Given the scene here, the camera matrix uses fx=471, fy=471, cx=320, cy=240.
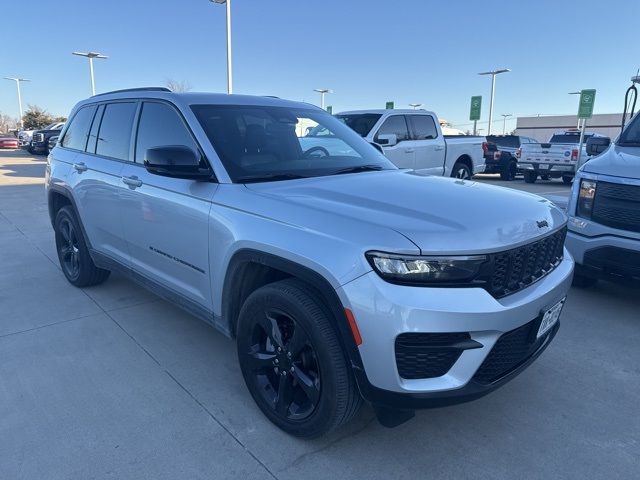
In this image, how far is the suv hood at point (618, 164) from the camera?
4.04 m

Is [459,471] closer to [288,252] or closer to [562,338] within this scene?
[288,252]

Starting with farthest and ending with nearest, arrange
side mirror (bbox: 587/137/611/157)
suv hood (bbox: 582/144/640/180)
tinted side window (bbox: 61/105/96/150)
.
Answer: side mirror (bbox: 587/137/611/157)
tinted side window (bbox: 61/105/96/150)
suv hood (bbox: 582/144/640/180)

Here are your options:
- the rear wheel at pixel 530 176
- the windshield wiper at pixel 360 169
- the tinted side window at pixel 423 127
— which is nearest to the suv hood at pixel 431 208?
the windshield wiper at pixel 360 169

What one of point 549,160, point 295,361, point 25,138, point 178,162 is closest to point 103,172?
point 178,162

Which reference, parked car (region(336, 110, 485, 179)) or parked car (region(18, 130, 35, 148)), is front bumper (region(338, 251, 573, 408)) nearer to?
parked car (region(336, 110, 485, 179))

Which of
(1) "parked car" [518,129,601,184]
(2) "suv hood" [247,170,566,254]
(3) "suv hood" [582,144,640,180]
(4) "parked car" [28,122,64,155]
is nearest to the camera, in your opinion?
(2) "suv hood" [247,170,566,254]

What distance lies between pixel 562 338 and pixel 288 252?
2.69 m

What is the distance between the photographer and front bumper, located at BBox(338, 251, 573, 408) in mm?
1967

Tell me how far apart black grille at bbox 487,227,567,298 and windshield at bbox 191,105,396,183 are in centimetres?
134

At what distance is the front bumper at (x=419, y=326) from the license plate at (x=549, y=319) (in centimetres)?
34

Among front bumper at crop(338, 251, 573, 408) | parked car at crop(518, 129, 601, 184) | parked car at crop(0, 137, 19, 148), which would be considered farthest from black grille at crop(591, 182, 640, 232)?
parked car at crop(0, 137, 19, 148)

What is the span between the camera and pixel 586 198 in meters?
4.37

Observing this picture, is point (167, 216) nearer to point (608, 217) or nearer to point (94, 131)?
point (94, 131)

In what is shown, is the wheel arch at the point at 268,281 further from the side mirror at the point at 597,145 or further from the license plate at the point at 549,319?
the side mirror at the point at 597,145
